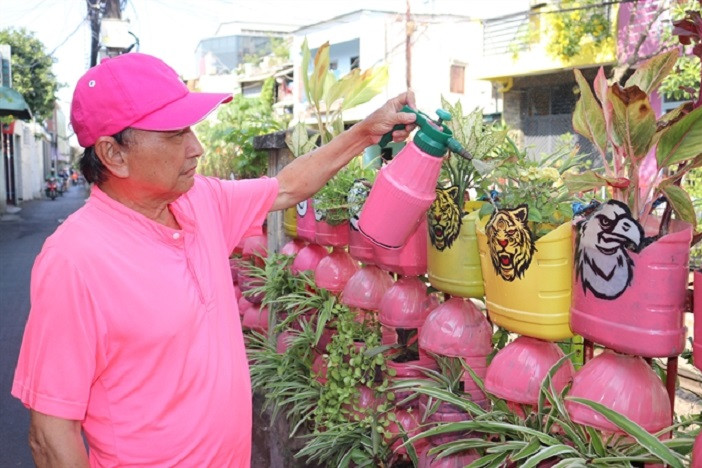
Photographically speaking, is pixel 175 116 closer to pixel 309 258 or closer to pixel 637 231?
pixel 637 231

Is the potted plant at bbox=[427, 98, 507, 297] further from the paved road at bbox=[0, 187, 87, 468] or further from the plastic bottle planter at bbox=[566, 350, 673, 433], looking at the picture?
the paved road at bbox=[0, 187, 87, 468]

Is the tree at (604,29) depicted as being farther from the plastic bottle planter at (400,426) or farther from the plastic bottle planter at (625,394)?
the plastic bottle planter at (625,394)

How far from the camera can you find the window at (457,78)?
2144 cm

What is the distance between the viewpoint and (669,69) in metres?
1.41

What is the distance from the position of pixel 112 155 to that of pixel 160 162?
103mm

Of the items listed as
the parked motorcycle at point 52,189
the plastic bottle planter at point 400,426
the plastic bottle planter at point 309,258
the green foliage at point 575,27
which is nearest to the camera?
the plastic bottle planter at point 400,426

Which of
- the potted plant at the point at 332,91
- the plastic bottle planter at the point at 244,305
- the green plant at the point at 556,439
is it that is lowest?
the plastic bottle planter at the point at 244,305

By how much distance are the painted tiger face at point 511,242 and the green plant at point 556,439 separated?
243 mm

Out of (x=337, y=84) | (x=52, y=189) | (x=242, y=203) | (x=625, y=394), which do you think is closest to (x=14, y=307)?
(x=337, y=84)

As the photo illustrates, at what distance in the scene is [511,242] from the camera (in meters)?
1.55

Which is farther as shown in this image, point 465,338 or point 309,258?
point 309,258

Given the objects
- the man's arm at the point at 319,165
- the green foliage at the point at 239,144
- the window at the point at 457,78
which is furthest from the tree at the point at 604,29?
the window at the point at 457,78

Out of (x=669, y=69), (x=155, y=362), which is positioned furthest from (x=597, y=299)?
(x=155, y=362)

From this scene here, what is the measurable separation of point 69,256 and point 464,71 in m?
21.5
